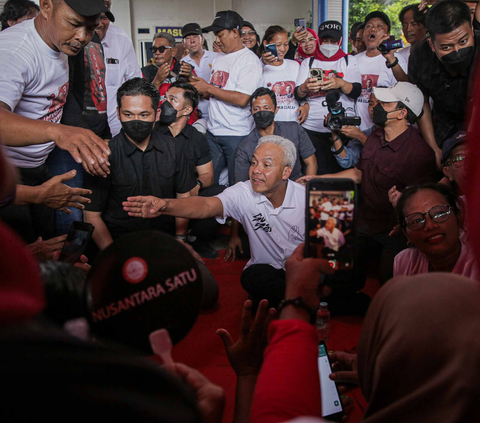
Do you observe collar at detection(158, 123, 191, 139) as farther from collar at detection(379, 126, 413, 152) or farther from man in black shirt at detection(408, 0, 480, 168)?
man in black shirt at detection(408, 0, 480, 168)

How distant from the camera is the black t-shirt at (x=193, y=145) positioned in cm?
400

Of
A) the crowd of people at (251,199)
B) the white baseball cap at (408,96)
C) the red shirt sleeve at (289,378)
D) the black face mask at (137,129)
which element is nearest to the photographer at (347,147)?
the crowd of people at (251,199)

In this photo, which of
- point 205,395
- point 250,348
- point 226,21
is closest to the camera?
point 205,395

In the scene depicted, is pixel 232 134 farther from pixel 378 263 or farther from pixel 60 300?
pixel 60 300

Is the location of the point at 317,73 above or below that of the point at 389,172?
above

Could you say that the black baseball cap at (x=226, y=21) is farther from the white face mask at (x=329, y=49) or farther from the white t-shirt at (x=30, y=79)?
the white t-shirt at (x=30, y=79)

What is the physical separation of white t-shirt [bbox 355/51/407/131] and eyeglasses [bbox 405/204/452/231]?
2.31 m

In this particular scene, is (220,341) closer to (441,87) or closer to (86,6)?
(86,6)

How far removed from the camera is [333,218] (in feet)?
4.23

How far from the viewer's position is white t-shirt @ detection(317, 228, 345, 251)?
1.23 meters

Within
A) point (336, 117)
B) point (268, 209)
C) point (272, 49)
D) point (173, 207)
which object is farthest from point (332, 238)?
point (272, 49)

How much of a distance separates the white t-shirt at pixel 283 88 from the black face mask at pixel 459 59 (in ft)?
5.48

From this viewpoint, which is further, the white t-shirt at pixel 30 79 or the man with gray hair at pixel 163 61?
the man with gray hair at pixel 163 61

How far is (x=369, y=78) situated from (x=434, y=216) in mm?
2521
